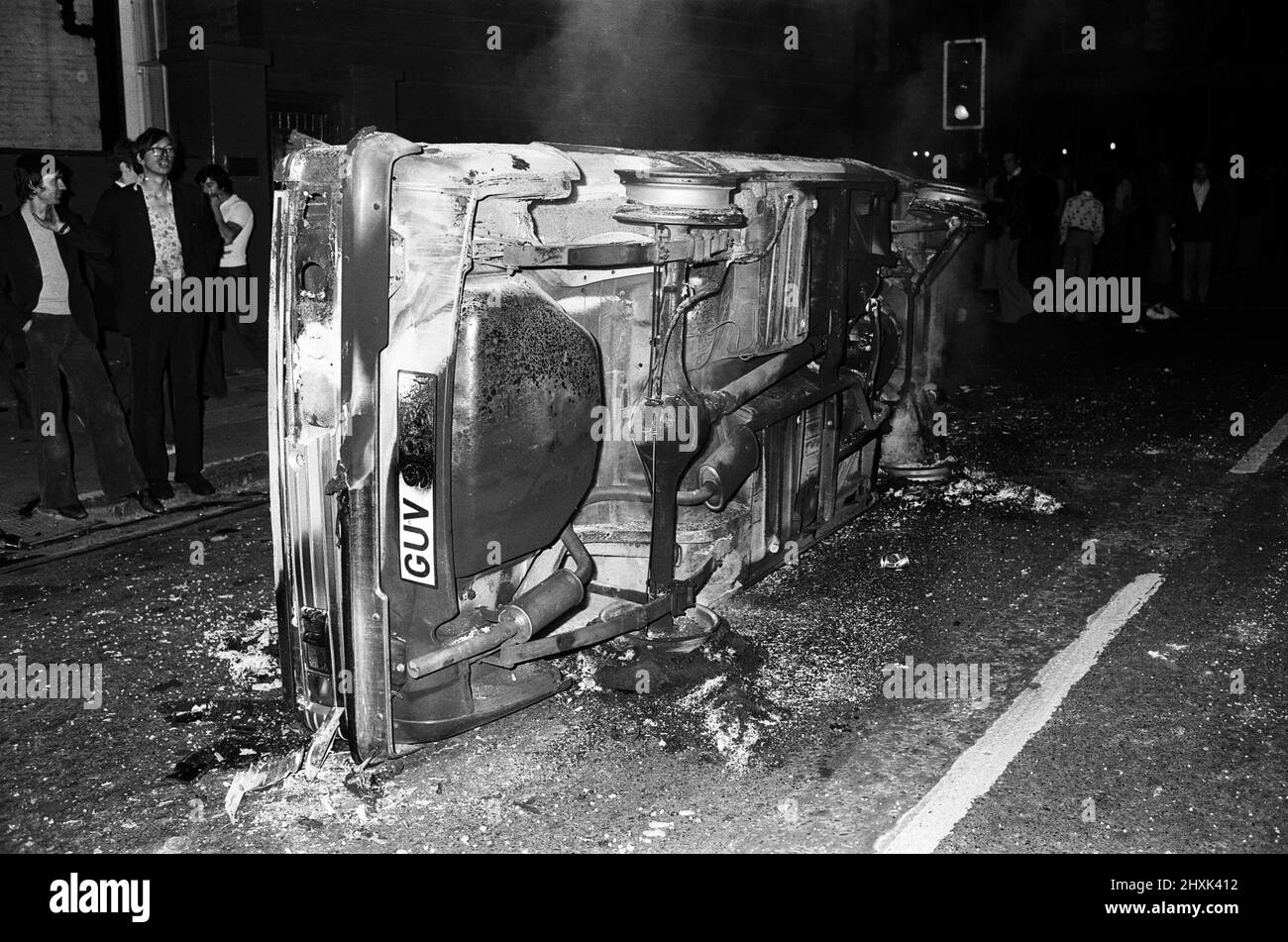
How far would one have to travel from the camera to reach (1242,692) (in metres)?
3.90

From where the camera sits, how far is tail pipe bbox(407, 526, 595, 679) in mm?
3166

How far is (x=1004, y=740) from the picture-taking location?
3572 millimetres

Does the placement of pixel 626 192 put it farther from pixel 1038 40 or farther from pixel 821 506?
pixel 1038 40

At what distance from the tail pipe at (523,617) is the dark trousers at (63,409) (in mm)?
3363

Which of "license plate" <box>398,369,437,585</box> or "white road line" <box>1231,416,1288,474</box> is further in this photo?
"white road line" <box>1231,416,1288,474</box>

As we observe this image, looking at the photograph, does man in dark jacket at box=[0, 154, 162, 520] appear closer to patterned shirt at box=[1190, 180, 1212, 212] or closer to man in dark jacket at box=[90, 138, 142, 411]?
man in dark jacket at box=[90, 138, 142, 411]

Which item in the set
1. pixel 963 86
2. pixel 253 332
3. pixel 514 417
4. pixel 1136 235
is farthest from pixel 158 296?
pixel 1136 235

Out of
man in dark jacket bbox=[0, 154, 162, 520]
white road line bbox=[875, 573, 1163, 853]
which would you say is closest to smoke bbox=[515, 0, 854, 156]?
man in dark jacket bbox=[0, 154, 162, 520]

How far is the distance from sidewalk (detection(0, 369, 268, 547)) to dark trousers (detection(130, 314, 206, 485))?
0.76 ft

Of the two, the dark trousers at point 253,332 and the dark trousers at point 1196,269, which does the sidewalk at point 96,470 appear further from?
the dark trousers at point 1196,269
